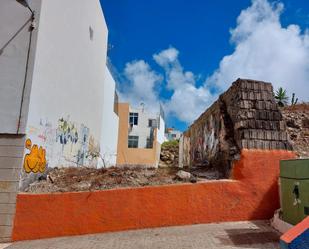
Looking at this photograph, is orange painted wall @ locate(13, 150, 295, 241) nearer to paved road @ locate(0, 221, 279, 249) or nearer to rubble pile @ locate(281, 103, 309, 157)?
paved road @ locate(0, 221, 279, 249)

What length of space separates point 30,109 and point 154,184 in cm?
344

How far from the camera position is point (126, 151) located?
102ft

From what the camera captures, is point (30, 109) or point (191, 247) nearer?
point (191, 247)

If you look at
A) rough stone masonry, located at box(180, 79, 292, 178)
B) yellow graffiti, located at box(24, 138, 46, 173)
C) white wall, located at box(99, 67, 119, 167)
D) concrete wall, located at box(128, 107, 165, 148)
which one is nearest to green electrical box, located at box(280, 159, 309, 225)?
rough stone masonry, located at box(180, 79, 292, 178)

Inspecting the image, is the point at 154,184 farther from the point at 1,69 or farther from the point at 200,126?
the point at 200,126

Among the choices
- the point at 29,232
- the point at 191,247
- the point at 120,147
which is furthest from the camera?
the point at 120,147

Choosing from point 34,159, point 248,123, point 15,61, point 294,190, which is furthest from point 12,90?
point 294,190

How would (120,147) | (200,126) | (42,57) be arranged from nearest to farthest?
1. (42,57)
2. (200,126)
3. (120,147)

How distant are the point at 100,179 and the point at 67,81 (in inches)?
150

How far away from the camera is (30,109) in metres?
6.80

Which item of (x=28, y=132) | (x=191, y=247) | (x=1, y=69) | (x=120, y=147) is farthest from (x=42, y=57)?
(x=120, y=147)

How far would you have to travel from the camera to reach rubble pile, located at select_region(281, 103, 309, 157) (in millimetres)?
9281

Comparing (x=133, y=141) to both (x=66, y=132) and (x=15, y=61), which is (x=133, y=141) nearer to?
(x=66, y=132)

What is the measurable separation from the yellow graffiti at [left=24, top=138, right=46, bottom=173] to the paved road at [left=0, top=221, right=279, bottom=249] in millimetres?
1665
